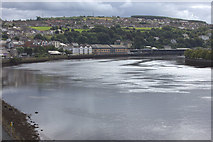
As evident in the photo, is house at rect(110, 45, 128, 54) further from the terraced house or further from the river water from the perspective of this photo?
the river water

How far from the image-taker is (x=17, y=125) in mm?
20938

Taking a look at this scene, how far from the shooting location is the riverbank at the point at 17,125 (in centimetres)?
1869

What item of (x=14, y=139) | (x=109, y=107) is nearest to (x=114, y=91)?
(x=109, y=107)

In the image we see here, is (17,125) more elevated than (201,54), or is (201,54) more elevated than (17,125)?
(201,54)

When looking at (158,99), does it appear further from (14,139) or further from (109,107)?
(14,139)

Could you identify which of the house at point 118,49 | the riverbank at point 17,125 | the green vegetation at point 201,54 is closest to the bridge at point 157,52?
the house at point 118,49

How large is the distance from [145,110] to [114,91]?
1018cm

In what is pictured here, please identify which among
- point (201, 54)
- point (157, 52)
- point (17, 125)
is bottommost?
A: point (17, 125)

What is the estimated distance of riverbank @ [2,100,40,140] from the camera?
18.7 m

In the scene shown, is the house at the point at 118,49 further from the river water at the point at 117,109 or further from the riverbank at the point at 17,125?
the riverbank at the point at 17,125

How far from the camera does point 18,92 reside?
36.2 meters

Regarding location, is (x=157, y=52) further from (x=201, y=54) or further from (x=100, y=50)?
(x=201, y=54)

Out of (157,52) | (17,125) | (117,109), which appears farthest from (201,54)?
(157,52)

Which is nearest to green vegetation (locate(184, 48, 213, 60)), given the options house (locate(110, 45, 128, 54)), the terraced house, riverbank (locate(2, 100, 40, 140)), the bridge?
the terraced house
